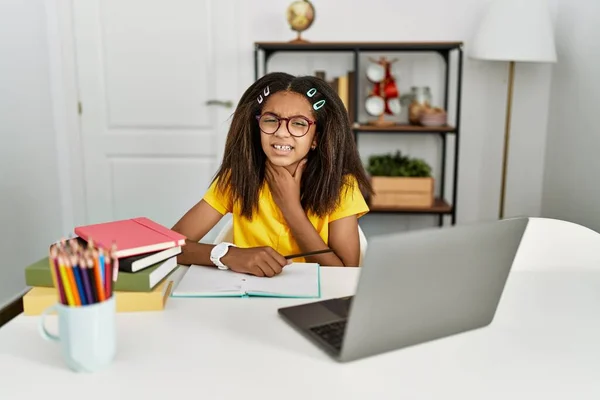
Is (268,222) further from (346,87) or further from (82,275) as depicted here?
(346,87)

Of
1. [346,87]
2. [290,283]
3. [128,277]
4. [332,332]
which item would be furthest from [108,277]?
[346,87]

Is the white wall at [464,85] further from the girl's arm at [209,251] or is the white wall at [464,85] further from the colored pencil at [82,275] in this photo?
the colored pencil at [82,275]

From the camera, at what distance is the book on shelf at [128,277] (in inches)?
42.6

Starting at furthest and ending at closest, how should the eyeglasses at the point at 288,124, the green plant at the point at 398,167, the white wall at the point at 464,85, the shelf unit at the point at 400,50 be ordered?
the white wall at the point at 464,85, the green plant at the point at 398,167, the shelf unit at the point at 400,50, the eyeglasses at the point at 288,124

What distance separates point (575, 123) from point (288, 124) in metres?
2.02

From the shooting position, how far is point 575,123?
295 cm

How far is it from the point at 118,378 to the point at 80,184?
9.31ft

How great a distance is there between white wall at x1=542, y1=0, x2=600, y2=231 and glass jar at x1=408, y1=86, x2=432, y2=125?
66 centimetres

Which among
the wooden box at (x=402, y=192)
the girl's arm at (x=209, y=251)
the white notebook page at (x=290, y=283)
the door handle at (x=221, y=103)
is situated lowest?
the wooden box at (x=402, y=192)

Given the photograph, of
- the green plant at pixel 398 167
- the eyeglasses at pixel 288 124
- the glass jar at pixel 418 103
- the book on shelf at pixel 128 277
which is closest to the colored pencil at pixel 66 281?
the book on shelf at pixel 128 277

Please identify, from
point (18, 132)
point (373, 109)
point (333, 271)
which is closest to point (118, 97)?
point (18, 132)

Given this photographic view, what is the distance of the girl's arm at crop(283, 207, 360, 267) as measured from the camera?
1.56 m

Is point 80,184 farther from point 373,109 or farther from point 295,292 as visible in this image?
point 295,292

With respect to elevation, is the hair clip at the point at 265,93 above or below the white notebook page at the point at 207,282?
above
